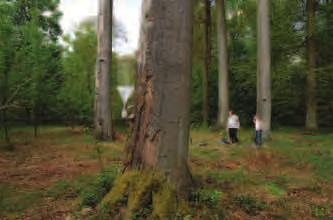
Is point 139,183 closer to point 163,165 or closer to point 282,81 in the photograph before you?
point 163,165

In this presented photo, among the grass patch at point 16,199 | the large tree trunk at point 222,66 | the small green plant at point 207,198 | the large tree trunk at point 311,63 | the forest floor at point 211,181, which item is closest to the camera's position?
the small green plant at point 207,198

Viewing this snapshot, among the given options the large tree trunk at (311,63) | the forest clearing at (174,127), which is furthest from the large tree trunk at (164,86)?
the large tree trunk at (311,63)

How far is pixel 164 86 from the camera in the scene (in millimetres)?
4711

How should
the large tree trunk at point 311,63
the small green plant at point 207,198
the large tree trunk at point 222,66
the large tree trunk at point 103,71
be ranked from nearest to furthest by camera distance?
the small green plant at point 207,198, the large tree trunk at point 103,71, the large tree trunk at point 311,63, the large tree trunk at point 222,66

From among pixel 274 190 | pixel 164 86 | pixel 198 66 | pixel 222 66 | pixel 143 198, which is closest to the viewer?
pixel 143 198

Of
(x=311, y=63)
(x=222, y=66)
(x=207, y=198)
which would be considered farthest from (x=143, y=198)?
(x=311, y=63)

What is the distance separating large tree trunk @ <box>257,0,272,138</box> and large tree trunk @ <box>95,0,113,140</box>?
23.2 feet

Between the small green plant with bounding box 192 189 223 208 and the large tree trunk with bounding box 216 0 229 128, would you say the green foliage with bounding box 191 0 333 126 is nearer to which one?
the large tree trunk with bounding box 216 0 229 128

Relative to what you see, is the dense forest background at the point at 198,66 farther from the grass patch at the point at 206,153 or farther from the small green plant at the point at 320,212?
the small green plant at the point at 320,212

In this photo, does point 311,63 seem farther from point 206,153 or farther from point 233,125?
point 206,153

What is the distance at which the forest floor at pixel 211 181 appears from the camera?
202 inches

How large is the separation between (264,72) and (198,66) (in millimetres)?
12034

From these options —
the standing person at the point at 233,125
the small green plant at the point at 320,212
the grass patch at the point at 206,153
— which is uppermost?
the standing person at the point at 233,125

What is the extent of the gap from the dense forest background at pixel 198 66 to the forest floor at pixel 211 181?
313cm
